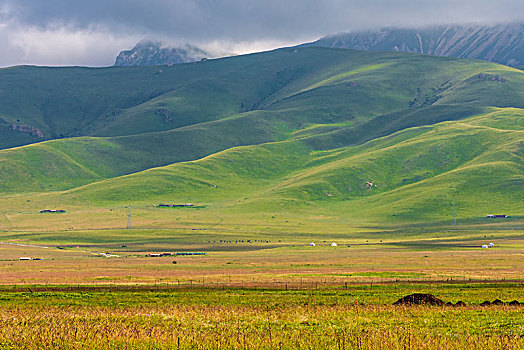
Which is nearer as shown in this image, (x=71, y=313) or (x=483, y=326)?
(x=483, y=326)

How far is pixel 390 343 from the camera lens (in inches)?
968

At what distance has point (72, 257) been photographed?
5423 inches

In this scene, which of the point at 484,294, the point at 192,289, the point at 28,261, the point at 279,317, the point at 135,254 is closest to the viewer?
the point at 279,317

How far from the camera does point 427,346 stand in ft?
77.9

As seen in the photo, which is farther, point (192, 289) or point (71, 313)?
point (192, 289)

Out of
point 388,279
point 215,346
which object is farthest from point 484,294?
point 215,346

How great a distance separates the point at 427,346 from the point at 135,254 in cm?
13199

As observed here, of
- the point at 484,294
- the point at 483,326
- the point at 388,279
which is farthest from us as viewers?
the point at 388,279

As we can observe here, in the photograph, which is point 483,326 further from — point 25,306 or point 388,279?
point 388,279

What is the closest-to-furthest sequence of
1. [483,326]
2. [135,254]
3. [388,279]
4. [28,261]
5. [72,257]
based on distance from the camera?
1. [483,326]
2. [388,279]
3. [28,261]
4. [72,257]
5. [135,254]

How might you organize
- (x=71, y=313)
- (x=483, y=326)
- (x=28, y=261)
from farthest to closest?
1. (x=28, y=261)
2. (x=71, y=313)
3. (x=483, y=326)

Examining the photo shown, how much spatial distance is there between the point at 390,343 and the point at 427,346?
1.54 m

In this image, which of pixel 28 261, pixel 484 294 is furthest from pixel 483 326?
pixel 28 261

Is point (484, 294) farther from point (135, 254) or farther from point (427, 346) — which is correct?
point (135, 254)
